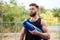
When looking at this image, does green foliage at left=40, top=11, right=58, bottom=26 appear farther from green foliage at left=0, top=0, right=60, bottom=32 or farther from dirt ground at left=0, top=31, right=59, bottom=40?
dirt ground at left=0, top=31, right=59, bottom=40

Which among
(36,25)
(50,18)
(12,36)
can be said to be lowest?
(12,36)

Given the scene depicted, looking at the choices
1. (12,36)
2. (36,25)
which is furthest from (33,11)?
(12,36)

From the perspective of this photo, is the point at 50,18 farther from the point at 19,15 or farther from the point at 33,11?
the point at 33,11

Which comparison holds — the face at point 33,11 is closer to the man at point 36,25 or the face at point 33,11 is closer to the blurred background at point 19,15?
the man at point 36,25

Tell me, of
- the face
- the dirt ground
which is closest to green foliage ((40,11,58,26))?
the dirt ground

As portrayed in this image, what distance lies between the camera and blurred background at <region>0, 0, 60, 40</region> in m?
2.04

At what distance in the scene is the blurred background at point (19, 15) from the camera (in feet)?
6.68

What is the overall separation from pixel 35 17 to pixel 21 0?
3.41ft

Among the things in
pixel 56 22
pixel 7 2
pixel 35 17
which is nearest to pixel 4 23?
pixel 7 2

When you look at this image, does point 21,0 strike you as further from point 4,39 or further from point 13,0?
point 4,39

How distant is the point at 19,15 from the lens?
2107mm

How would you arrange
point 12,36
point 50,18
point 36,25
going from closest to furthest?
point 36,25 → point 50,18 → point 12,36

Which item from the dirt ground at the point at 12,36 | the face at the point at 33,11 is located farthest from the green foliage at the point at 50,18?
the face at the point at 33,11

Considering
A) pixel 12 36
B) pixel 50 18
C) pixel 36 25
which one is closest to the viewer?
pixel 36 25
